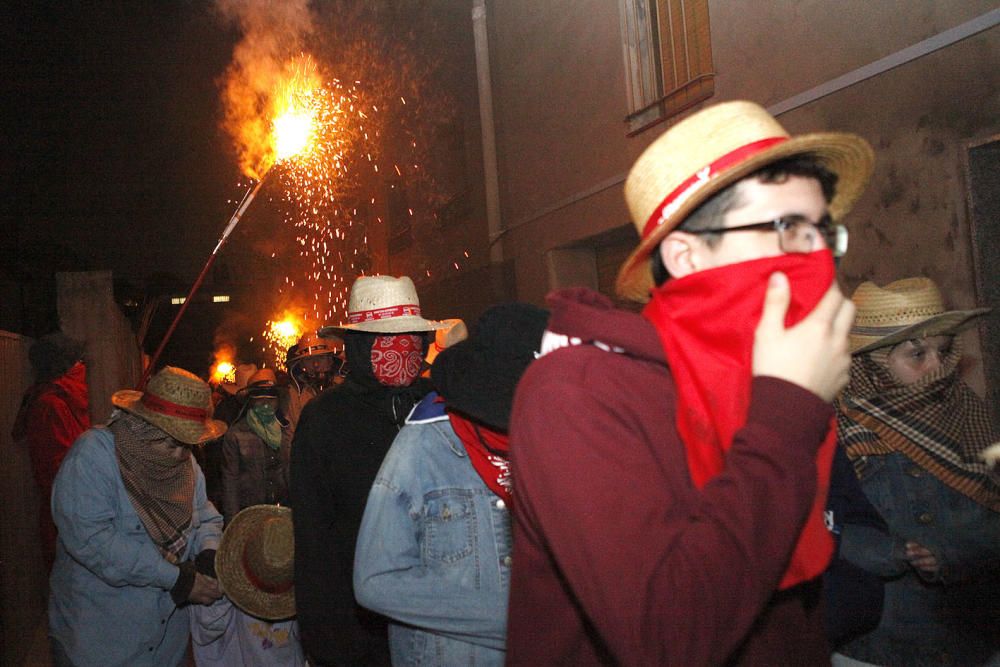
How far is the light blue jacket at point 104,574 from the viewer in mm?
3973

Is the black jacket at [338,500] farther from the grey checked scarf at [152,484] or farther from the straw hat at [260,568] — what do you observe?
the grey checked scarf at [152,484]

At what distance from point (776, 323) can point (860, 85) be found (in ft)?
18.5

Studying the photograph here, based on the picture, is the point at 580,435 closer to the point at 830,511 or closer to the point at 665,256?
the point at 665,256

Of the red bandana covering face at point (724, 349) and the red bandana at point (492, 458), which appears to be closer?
the red bandana covering face at point (724, 349)

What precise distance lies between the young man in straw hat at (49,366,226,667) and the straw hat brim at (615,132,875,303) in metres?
3.25

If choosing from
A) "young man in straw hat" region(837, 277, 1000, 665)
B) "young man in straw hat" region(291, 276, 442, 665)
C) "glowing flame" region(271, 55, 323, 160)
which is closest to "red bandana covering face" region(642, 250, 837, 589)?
"young man in straw hat" region(291, 276, 442, 665)

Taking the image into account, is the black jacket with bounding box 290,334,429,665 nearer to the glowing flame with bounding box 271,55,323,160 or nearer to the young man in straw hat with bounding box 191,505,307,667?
the young man in straw hat with bounding box 191,505,307,667

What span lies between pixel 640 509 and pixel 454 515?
152 centimetres

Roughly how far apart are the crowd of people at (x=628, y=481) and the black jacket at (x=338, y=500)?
1 centimetres

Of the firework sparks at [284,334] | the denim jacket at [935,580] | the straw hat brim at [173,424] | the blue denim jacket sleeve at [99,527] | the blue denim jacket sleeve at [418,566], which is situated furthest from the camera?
the firework sparks at [284,334]

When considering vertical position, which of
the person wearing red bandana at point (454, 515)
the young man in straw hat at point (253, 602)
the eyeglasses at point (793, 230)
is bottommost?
the young man in straw hat at point (253, 602)

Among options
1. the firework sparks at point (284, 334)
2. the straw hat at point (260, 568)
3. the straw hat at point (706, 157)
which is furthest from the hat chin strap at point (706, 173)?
the firework sparks at point (284, 334)

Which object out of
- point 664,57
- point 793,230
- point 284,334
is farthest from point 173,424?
point 284,334

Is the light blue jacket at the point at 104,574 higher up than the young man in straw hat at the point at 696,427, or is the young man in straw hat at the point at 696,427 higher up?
the young man in straw hat at the point at 696,427
